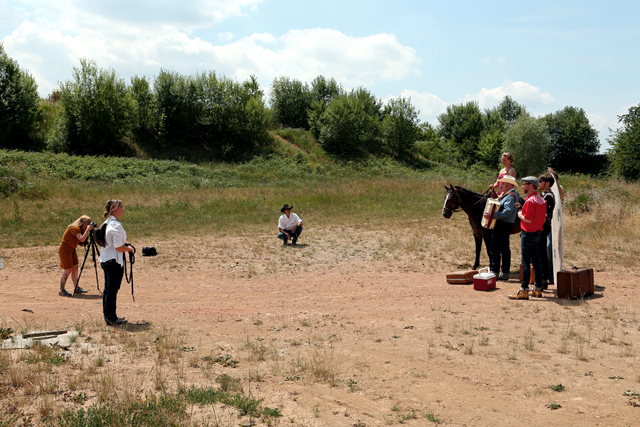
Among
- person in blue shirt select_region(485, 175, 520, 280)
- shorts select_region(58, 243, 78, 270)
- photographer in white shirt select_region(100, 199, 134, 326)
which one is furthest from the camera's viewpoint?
person in blue shirt select_region(485, 175, 520, 280)

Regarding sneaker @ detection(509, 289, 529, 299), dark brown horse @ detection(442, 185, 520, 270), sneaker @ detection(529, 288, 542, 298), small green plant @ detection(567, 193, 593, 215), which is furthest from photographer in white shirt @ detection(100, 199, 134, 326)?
small green plant @ detection(567, 193, 593, 215)

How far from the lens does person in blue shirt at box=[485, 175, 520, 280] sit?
10.1m

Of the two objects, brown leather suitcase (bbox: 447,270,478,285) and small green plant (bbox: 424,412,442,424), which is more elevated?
brown leather suitcase (bbox: 447,270,478,285)

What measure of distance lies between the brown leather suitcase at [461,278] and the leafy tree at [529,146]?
51.8 metres

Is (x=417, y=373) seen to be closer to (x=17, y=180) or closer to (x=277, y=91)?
(x=17, y=180)

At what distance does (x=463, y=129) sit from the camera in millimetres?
72438

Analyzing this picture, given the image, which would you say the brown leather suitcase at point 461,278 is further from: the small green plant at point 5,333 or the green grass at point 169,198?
the green grass at point 169,198

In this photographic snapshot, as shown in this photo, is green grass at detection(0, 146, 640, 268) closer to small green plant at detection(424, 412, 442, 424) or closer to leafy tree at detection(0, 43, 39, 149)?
small green plant at detection(424, 412, 442, 424)

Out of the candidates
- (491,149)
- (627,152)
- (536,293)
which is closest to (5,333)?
(536,293)

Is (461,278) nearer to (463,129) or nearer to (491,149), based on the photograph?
(491,149)

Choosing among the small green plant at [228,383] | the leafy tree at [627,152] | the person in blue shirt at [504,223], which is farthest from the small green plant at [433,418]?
the leafy tree at [627,152]

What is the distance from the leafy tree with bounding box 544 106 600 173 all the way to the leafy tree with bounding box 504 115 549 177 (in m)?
8.22

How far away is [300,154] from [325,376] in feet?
146

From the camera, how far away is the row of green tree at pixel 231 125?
42812 mm
